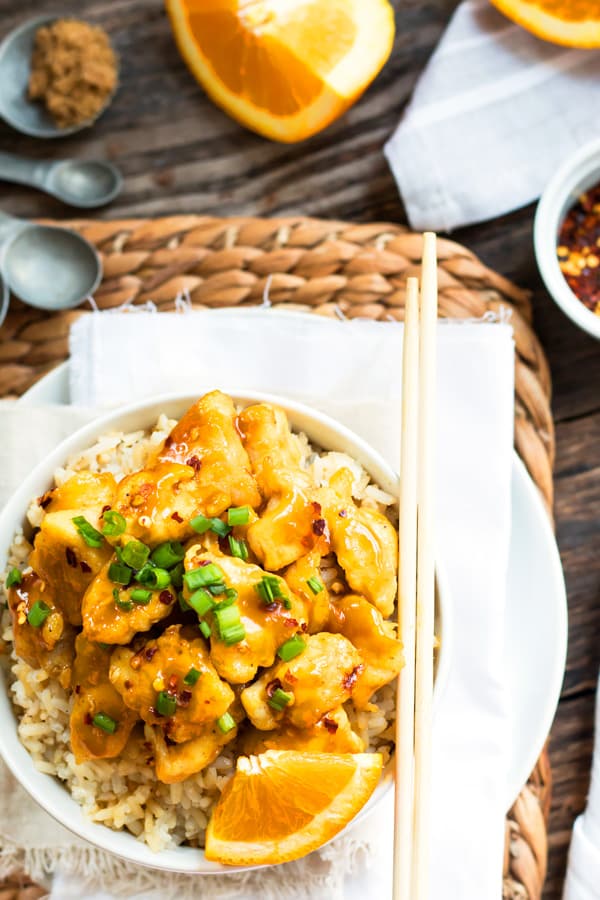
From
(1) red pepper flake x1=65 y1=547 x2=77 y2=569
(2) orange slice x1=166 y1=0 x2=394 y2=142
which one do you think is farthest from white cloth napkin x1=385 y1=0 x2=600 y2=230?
(1) red pepper flake x1=65 y1=547 x2=77 y2=569

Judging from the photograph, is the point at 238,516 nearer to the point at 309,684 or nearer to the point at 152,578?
the point at 152,578

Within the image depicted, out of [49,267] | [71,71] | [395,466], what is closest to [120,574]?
[395,466]

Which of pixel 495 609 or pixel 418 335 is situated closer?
pixel 418 335

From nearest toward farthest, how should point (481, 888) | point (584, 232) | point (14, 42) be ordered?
point (481, 888) < point (584, 232) < point (14, 42)

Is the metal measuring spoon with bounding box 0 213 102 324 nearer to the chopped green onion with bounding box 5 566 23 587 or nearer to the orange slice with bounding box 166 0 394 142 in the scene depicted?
the orange slice with bounding box 166 0 394 142

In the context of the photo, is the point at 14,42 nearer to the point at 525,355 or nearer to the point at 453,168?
the point at 453,168

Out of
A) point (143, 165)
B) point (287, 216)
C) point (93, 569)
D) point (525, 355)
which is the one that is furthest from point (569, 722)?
point (143, 165)

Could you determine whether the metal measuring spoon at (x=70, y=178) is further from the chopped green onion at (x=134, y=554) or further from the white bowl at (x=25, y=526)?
the chopped green onion at (x=134, y=554)
